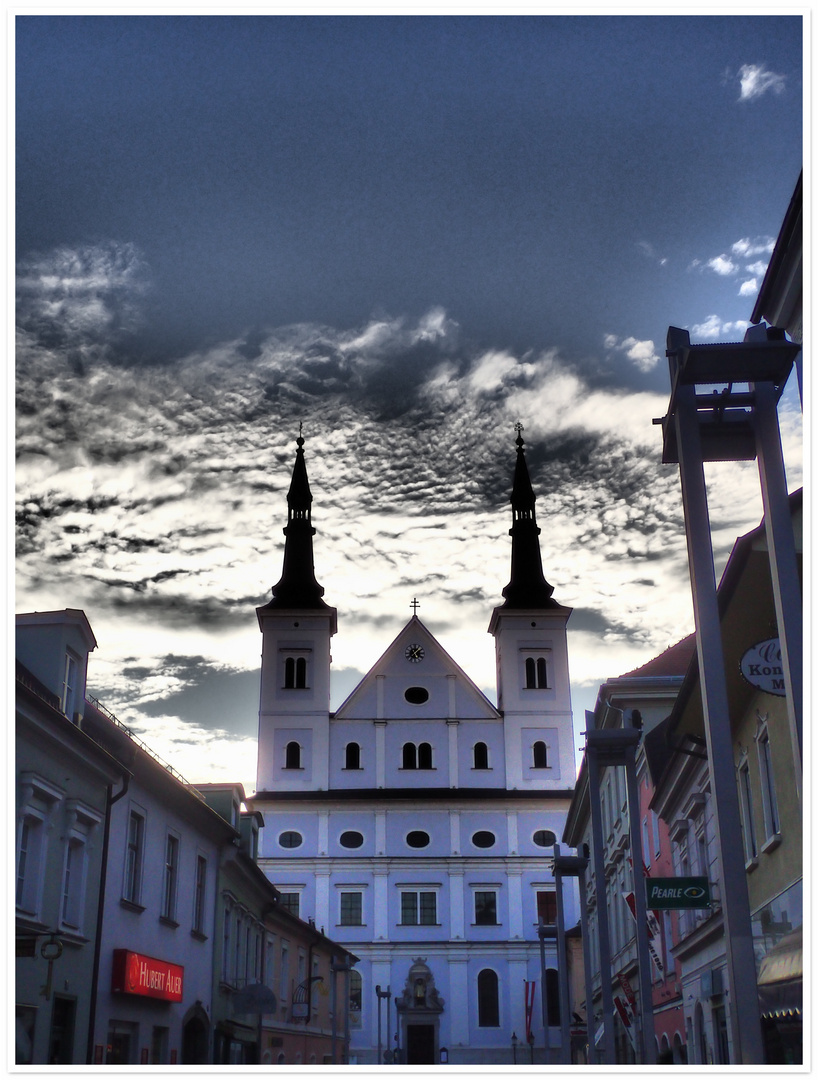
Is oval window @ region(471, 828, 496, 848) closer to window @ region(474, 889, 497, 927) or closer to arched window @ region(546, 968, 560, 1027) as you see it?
window @ region(474, 889, 497, 927)

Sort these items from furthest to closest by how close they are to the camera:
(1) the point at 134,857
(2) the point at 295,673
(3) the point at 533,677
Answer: (3) the point at 533,677 < (2) the point at 295,673 < (1) the point at 134,857

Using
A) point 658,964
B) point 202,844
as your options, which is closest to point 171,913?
point 202,844

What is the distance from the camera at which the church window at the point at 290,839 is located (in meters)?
61.0

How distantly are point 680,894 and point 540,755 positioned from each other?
51.5 metres

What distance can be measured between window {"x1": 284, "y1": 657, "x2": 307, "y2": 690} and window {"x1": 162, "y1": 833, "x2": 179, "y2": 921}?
45.2 m

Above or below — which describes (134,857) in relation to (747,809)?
below

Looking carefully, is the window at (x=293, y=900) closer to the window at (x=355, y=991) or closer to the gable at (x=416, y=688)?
the window at (x=355, y=991)

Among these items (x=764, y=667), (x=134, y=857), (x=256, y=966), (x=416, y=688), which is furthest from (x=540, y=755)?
(x=764, y=667)

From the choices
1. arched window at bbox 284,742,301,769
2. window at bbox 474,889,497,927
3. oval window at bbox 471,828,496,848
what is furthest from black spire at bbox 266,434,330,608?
window at bbox 474,889,497,927

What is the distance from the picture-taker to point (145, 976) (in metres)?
17.0

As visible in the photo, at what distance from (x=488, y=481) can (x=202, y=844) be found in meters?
11.2

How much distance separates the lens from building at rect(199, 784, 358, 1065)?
75.4 feet

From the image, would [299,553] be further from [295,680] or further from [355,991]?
[355,991]

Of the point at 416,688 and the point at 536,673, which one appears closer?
the point at 416,688
